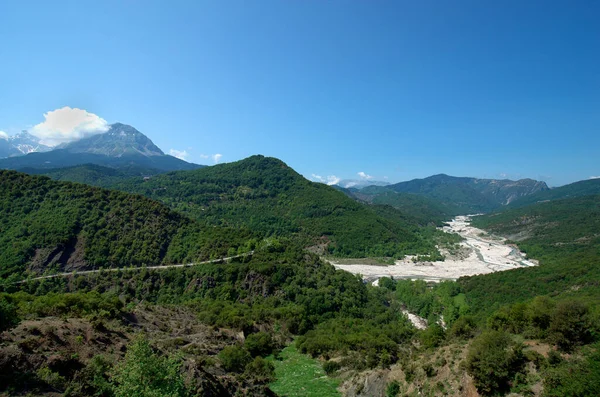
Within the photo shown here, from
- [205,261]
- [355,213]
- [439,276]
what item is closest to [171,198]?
[355,213]

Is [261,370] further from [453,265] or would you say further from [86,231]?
[453,265]

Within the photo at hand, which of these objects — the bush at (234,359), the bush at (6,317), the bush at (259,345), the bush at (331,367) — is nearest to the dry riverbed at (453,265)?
the bush at (259,345)

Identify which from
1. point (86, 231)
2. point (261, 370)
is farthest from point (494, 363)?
point (86, 231)

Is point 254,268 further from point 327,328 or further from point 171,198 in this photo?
point 171,198

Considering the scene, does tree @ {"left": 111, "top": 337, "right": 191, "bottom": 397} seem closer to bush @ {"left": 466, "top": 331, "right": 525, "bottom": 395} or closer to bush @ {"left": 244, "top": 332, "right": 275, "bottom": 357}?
bush @ {"left": 466, "top": 331, "right": 525, "bottom": 395}

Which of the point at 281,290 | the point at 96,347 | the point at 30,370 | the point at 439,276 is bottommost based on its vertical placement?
the point at 439,276

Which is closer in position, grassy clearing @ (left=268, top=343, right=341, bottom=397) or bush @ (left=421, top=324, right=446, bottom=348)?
grassy clearing @ (left=268, top=343, right=341, bottom=397)

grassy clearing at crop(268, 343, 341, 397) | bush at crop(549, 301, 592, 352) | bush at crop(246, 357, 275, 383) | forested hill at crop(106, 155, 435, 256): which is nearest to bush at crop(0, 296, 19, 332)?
bush at crop(246, 357, 275, 383)
